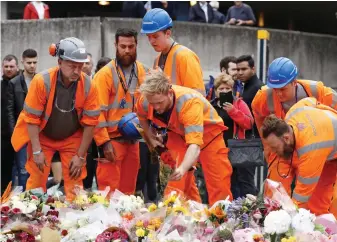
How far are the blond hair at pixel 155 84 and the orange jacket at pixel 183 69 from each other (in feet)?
3.49

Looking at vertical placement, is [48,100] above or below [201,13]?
below

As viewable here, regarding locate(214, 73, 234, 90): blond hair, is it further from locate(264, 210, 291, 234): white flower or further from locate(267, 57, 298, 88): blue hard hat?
locate(264, 210, 291, 234): white flower

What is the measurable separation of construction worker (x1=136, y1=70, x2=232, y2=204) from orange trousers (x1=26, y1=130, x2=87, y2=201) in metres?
0.83

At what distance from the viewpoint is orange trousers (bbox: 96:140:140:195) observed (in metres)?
9.81

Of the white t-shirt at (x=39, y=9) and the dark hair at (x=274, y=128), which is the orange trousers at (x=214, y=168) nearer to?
the dark hair at (x=274, y=128)

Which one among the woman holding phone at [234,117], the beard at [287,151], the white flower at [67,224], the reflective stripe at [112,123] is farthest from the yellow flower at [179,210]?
the woman holding phone at [234,117]

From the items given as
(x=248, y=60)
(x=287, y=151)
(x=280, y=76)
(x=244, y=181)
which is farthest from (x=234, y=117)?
(x=287, y=151)

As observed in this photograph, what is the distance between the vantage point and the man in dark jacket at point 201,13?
1616 cm

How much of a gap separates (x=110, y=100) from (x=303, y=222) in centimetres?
353

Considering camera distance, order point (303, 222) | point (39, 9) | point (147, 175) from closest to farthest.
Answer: point (303, 222) < point (147, 175) < point (39, 9)

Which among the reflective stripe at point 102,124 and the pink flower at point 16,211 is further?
the reflective stripe at point 102,124

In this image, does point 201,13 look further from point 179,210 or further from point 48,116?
point 179,210

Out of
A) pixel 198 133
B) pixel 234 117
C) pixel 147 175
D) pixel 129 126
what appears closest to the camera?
pixel 198 133

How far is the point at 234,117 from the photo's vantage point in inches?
402
